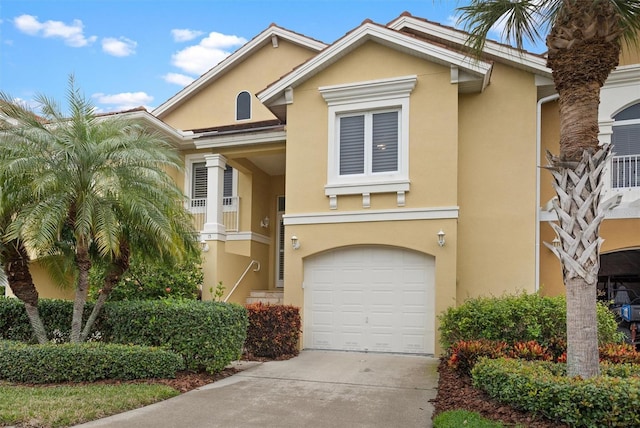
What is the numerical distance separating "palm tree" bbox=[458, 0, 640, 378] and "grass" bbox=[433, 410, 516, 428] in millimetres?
1372

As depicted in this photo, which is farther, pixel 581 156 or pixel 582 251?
pixel 581 156

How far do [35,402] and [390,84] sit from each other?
926cm

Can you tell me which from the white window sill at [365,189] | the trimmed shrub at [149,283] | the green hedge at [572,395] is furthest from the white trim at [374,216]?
the green hedge at [572,395]

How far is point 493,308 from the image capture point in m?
9.04

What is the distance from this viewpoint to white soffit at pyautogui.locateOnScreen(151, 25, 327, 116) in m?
16.9

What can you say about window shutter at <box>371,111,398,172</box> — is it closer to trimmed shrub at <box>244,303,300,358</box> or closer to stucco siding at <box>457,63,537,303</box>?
stucco siding at <box>457,63,537,303</box>

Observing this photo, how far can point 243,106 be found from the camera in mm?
17672

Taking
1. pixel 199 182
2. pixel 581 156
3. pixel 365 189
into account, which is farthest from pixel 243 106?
pixel 581 156

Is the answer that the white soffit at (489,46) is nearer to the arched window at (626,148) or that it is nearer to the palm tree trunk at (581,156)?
the arched window at (626,148)

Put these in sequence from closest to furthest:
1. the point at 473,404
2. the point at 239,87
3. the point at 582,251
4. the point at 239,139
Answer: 1. the point at 582,251
2. the point at 473,404
3. the point at 239,139
4. the point at 239,87

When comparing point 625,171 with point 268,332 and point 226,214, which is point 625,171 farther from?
point 226,214

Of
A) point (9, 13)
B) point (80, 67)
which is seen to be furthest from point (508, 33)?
point (9, 13)

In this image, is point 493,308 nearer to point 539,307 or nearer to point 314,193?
point 539,307

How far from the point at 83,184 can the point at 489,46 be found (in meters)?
9.38
